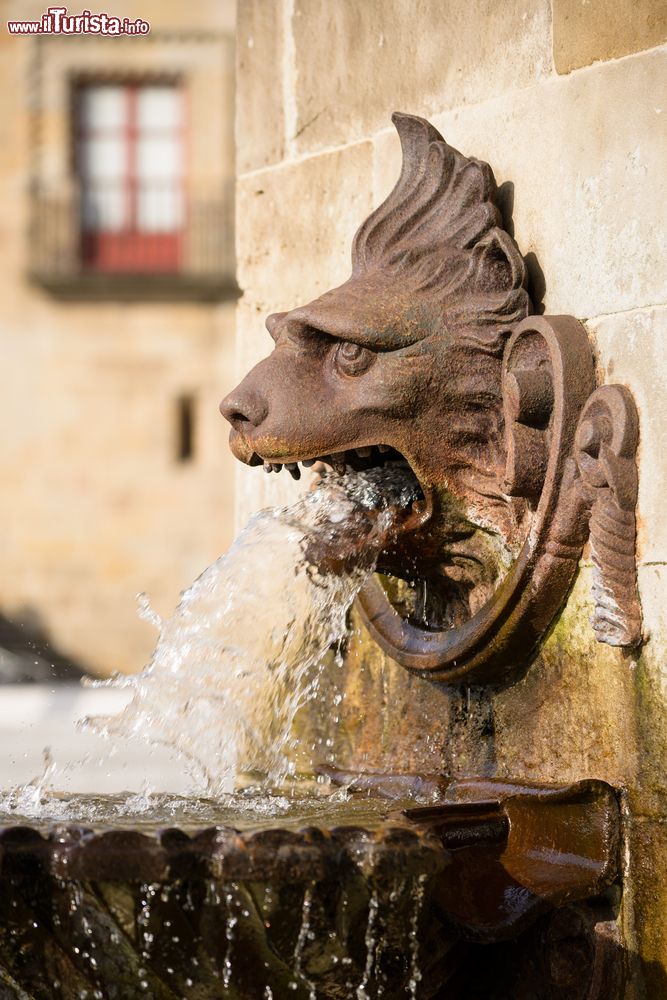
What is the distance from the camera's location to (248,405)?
2.41 meters

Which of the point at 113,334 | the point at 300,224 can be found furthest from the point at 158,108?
the point at 300,224

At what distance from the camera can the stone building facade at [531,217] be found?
87.4 inches

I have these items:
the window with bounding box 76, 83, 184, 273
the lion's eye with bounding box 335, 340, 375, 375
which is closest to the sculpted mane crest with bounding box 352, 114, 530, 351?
the lion's eye with bounding box 335, 340, 375, 375

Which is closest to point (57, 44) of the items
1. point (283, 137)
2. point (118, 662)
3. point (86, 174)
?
point (86, 174)

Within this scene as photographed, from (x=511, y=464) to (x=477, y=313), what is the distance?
25 centimetres

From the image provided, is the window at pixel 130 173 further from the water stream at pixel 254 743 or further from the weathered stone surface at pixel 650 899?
the weathered stone surface at pixel 650 899

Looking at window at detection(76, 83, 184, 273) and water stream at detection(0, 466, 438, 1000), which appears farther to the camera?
window at detection(76, 83, 184, 273)

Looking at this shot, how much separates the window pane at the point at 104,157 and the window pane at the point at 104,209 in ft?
0.65

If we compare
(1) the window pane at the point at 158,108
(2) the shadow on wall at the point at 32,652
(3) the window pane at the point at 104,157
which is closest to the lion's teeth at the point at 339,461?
(2) the shadow on wall at the point at 32,652

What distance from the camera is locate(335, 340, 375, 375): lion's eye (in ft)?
7.82

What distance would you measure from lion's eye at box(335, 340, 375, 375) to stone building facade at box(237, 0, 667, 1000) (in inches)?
12.2

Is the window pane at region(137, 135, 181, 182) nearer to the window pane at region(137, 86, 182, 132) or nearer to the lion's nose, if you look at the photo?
the window pane at region(137, 86, 182, 132)

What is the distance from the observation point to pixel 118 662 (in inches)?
678

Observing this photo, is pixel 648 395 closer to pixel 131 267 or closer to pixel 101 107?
pixel 131 267
